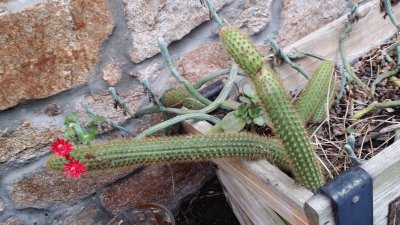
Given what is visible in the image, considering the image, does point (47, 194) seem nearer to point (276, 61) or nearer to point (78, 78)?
point (78, 78)

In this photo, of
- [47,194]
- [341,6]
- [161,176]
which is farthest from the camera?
[341,6]

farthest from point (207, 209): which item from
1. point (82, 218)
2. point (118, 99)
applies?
point (118, 99)

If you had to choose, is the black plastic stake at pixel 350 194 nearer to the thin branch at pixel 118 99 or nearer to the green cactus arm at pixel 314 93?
the green cactus arm at pixel 314 93

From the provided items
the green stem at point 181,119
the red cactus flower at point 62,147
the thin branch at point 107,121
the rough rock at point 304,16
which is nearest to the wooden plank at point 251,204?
the green stem at point 181,119

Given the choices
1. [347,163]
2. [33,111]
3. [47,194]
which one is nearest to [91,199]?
[47,194]

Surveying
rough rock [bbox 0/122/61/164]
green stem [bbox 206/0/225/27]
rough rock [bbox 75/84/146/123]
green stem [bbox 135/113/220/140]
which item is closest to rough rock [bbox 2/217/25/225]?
rough rock [bbox 0/122/61/164]

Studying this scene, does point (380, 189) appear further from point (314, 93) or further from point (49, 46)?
point (49, 46)
